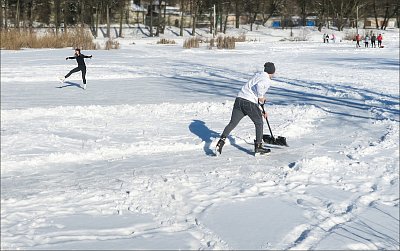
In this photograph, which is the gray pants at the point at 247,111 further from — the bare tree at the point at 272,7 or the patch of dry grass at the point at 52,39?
the bare tree at the point at 272,7

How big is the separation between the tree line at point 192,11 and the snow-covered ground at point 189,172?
4510 cm

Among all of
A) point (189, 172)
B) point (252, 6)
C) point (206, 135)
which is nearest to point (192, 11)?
point (252, 6)

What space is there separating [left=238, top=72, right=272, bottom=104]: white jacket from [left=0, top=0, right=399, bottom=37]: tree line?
4927 cm

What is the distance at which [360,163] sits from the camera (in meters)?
7.70

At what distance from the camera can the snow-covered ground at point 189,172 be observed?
4957mm

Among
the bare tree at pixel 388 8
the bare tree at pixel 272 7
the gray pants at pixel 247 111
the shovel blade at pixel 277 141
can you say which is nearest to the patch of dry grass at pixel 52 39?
the shovel blade at pixel 277 141

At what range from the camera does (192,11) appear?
2581 inches

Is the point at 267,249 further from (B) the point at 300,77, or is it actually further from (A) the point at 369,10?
(A) the point at 369,10

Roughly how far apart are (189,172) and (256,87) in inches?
66.7

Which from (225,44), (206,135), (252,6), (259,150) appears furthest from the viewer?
(252,6)

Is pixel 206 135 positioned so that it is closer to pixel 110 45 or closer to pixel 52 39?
pixel 52 39

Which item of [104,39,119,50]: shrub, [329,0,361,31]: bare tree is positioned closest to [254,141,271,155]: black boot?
[104,39,119,50]: shrub

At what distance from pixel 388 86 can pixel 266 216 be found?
42.3 ft

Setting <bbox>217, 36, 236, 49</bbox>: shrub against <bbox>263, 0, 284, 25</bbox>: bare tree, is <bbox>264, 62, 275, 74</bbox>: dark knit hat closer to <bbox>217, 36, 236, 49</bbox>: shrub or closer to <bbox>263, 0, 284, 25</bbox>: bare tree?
<bbox>217, 36, 236, 49</bbox>: shrub
